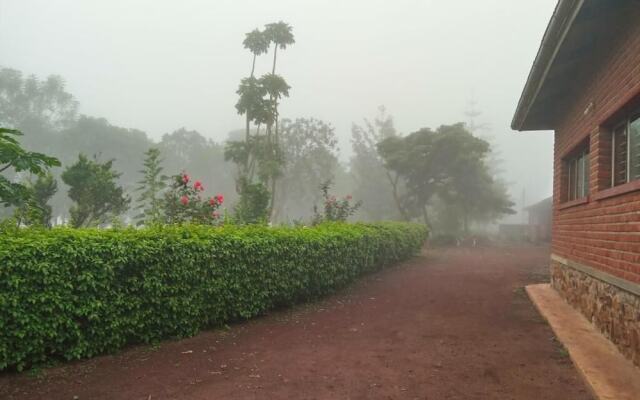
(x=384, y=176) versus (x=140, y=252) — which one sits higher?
(x=384, y=176)

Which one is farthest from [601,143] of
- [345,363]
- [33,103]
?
[33,103]

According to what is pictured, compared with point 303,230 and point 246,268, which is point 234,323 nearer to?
point 246,268

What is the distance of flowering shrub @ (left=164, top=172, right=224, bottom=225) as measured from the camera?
9188 millimetres

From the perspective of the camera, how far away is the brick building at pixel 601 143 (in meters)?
4.62

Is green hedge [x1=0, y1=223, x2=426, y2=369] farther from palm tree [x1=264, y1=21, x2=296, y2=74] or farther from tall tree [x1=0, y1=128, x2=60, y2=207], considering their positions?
palm tree [x1=264, y1=21, x2=296, y2=74]

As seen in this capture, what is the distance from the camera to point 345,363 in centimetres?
489

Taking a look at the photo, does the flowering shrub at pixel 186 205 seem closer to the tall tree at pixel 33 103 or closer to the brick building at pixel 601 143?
the brick building at pixel 601 143

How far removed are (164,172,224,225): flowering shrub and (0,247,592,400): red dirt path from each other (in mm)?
2838

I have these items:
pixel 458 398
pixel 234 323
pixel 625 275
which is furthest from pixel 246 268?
pixel 625 275

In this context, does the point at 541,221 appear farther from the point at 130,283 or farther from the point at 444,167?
the point at 130,283

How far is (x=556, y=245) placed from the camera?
357 inches

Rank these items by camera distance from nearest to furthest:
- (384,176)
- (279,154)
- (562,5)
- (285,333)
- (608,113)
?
(562,5) → (608,113) → (285,333) → (279,154) → (384,176)

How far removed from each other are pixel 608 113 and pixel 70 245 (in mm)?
6029

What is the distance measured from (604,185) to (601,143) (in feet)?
1.74
